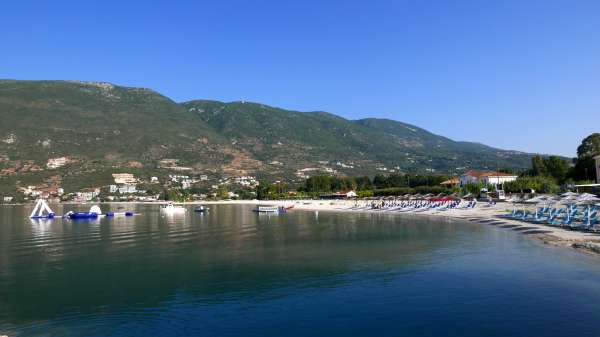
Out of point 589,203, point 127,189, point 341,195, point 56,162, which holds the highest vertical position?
point 56,162

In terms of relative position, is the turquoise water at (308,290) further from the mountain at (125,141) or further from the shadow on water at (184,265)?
the mountain at (125,141)

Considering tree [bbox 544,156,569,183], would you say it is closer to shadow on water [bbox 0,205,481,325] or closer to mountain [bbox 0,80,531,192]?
shadow on water [bbox 0,205,481,325]

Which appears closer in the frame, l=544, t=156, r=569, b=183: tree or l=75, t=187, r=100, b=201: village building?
l=544, t=156, r=569, b=183: tree

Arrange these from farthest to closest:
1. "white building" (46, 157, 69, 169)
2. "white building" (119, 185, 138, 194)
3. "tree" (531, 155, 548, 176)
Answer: "white building" (119, 185, 138, 194), "white building" (46, 157, 69, 169), "tree" (531, 155, 548, 176)

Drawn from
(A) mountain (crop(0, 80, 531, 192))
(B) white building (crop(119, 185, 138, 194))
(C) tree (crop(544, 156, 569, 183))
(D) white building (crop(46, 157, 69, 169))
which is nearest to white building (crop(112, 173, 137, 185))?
(B) white building (crop(119, 185, 138, 194))

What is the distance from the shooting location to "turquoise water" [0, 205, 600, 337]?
14.3 m

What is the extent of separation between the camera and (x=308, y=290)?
18.8 metres

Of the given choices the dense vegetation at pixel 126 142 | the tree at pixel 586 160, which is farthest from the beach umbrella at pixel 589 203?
the dense vegetation at pixel 126 142

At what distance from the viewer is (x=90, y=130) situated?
150625mm

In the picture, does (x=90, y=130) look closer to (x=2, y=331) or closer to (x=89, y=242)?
(x=89, y=242)

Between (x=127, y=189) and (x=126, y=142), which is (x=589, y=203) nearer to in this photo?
(x=127, y=189)

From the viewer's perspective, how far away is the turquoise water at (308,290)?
14.3 meters

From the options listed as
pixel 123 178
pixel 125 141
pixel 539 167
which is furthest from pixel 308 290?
pixel 125 141

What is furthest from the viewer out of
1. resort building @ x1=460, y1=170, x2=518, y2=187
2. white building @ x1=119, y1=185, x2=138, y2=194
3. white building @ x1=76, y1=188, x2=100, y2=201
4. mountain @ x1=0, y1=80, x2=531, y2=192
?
white building @ x1=119, y1=185, x2=138, y2=194
